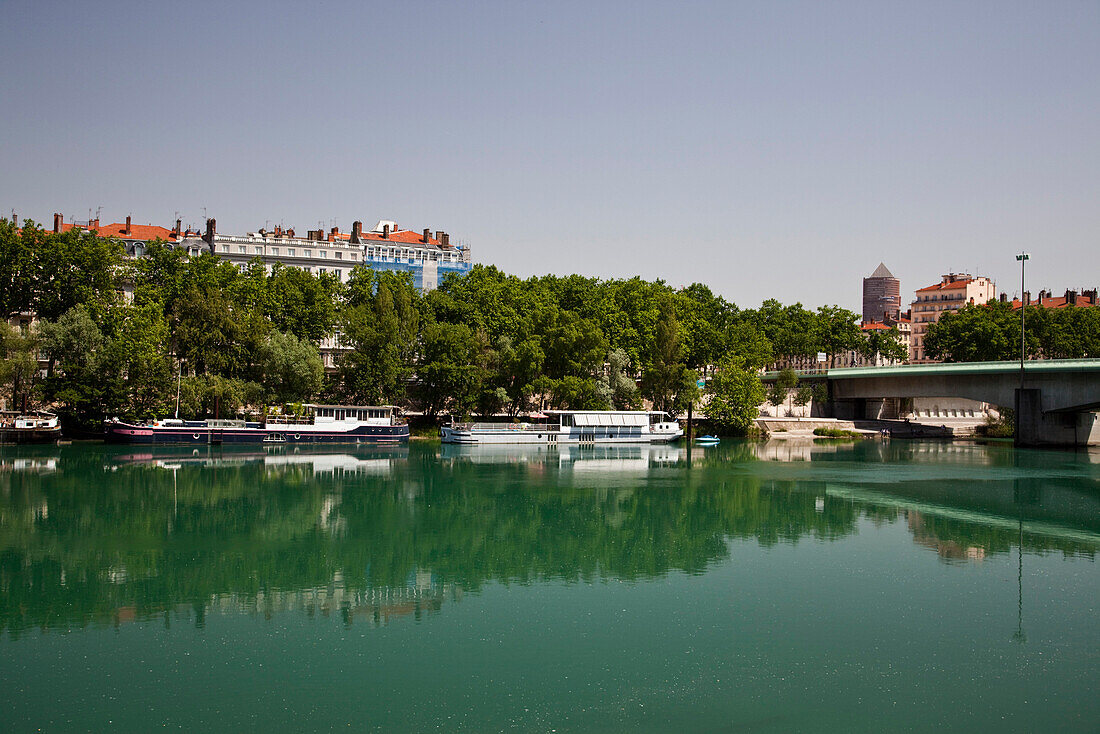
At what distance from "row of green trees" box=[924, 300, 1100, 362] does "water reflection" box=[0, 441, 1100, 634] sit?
43.2 metres

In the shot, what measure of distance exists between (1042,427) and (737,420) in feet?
70.2

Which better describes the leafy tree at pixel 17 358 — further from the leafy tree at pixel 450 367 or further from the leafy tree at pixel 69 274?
the leafy tree at pixel 450 367

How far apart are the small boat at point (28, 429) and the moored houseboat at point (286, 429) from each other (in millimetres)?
2956

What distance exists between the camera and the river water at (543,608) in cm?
1392

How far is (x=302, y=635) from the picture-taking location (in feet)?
56.9

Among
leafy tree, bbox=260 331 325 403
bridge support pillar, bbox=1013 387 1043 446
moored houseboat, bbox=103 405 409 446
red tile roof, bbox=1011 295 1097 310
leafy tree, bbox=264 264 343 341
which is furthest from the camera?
red tile roof, bbox=1011 295 1097 310

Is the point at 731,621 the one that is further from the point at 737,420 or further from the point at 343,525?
the point at 737,420

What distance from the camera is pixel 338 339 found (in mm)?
71000

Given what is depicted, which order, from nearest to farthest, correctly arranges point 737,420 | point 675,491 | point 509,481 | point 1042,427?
point 675,491 → point 509,481 → point 1042,427 → point 737,420

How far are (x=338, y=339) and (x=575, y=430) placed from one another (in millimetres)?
20630

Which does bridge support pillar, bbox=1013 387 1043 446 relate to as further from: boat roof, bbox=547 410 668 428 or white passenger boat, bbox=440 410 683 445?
boat roof, bbox=547 410 668 428

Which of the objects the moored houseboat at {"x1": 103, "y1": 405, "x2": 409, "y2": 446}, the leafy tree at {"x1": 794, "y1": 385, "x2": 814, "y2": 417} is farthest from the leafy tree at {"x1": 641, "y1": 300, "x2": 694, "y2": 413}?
the moored houseboat at {"x1": 103, "y1": 405, "x2": 409, "y2": 446}

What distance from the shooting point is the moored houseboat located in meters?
56.9

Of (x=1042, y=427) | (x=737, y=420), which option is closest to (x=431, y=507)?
(x=737, y=420)
